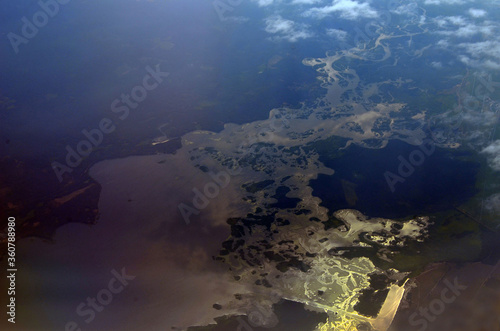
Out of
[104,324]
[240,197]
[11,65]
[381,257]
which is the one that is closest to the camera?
[104,324]

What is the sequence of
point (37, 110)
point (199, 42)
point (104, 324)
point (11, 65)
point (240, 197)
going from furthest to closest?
point (199, 42)
point (11, 65)
point (37, 110)
point (240, 197)
point (104, 324)

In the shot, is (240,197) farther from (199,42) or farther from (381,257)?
(199,42)

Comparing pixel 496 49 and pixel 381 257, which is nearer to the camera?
pixel 381 257

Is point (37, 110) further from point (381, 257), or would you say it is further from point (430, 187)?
point (430, 187)

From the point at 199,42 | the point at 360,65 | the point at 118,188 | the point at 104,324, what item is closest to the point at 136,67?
the point at 199,42

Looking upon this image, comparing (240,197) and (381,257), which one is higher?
(240,197)

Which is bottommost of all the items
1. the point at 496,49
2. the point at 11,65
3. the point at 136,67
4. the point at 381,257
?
the point at 381,257

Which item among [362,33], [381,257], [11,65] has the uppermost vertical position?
[11,65]

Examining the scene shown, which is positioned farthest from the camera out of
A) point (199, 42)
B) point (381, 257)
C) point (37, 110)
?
point (199, 42)

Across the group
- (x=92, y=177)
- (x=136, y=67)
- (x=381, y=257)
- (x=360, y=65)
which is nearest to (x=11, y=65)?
(x=136, y=67)
